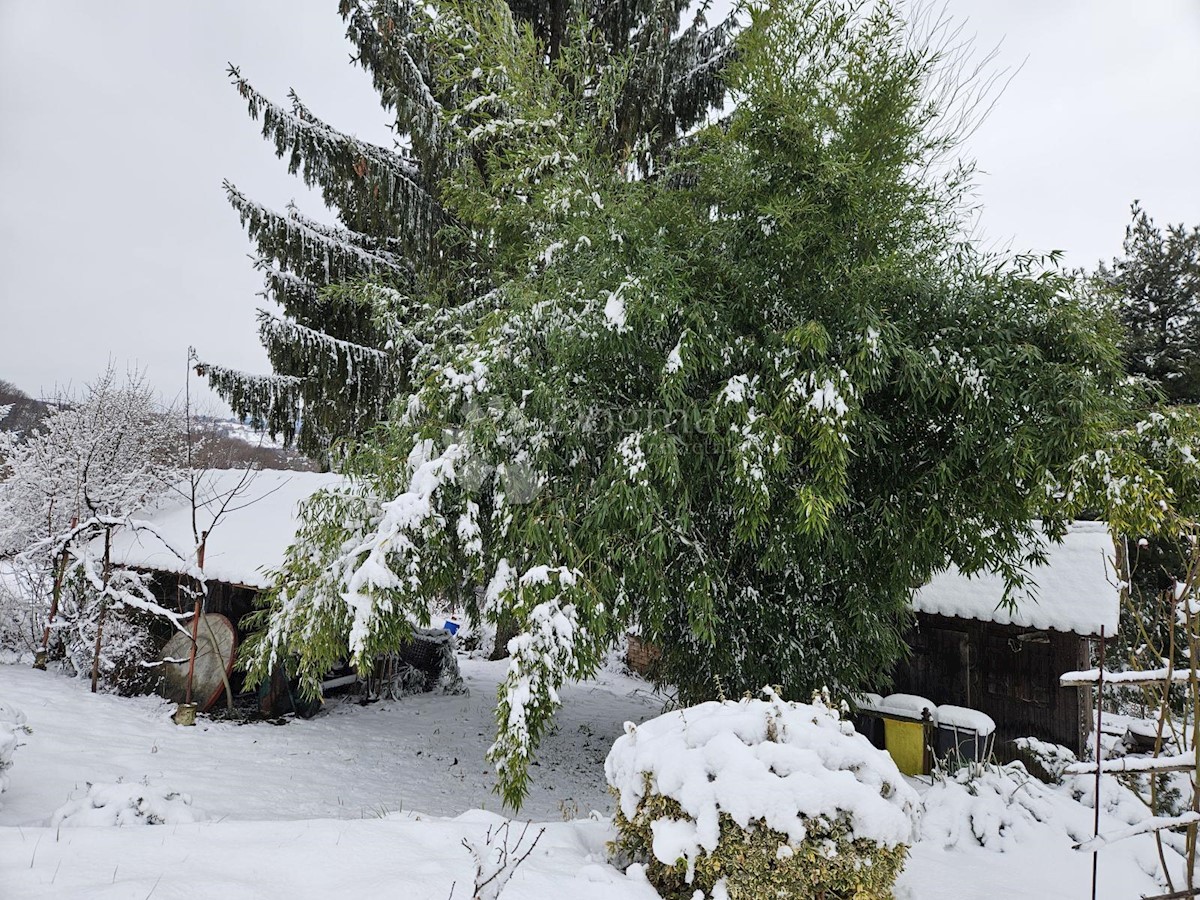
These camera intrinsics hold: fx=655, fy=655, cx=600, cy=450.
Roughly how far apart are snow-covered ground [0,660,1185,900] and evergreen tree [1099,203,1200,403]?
11519 millimetres

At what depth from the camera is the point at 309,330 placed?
9.11 metres

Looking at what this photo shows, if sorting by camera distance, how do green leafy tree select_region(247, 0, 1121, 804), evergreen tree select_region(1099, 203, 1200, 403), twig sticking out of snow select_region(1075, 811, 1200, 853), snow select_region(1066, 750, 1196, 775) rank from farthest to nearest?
evergreen tree select_region(1099, 203, 1200, 403) < green leafy tree select_region(247, 0, 1121, 804) < snow select_region(1066, 750, 1196, 775) < twig sticking out of snow select_region(1075, 811, 1200, 853)

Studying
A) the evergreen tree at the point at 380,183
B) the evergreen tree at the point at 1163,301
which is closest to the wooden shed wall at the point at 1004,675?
the evergreen tree at the point at 380,183

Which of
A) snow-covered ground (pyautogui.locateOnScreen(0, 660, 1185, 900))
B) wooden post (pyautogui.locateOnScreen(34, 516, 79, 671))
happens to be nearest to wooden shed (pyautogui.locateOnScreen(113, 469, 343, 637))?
wooden post (pyautogui.locateOnScreen(34, 516, 79, 671))

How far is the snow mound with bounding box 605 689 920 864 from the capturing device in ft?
8.50

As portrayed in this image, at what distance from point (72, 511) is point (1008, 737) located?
12341 millimetres

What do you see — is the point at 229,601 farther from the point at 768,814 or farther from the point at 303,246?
the point at 768,814

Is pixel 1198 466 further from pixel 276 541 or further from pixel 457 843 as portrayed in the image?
pixel 276 541

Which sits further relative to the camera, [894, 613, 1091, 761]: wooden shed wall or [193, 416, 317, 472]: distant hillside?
[193, 416, 317, 472]: distant hillside

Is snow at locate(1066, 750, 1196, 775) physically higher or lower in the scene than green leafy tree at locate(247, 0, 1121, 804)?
lower

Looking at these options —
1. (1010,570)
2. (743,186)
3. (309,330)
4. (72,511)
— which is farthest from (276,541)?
(1010,570)

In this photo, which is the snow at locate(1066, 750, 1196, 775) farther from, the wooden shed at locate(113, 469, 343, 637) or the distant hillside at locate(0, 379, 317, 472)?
the distant hillside at locate(0, 379, 317, 472)

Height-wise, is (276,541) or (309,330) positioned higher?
(309,330)

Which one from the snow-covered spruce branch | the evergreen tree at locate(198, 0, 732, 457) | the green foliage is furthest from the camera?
the snow-covered spruce branch
